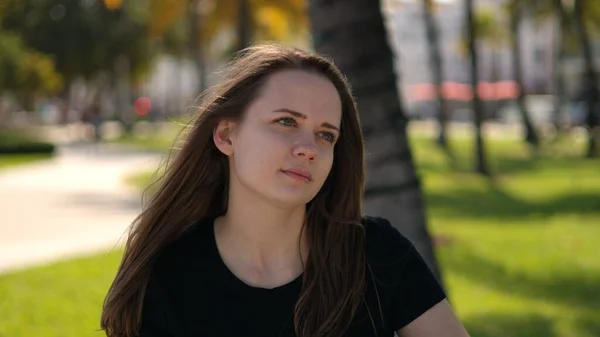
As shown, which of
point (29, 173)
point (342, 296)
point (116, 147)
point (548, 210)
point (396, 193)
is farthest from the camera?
point (116, 147)

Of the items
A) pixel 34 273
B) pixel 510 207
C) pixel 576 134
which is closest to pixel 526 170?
pixel 510 207

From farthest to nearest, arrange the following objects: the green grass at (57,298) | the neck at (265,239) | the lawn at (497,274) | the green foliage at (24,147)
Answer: the green foliage at (24,147) < the lawn at (497,274) < the green grass at (57,298) < the neck at (265,239)

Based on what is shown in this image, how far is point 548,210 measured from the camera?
598 inches

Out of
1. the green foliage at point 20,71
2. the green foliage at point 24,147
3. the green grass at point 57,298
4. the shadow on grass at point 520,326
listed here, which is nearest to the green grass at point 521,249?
the shadow on grass at point 520,326

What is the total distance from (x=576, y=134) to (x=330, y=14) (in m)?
38.2

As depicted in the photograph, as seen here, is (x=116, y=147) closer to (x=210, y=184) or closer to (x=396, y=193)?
(x=396, y=193)

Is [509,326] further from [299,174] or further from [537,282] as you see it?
[299,174]

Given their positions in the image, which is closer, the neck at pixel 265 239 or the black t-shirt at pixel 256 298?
the black t-shirt at pixel 256 298

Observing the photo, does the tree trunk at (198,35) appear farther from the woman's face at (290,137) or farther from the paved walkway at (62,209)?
the woman's face at (290,137)

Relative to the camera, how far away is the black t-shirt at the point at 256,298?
2.31 meters

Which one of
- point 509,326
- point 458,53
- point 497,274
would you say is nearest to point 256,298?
point 509,326

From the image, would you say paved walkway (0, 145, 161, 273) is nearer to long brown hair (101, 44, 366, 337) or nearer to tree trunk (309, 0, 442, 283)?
tree trunk (309, 0, 442, 283)

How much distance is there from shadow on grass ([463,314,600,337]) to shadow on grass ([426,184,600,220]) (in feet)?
21.7

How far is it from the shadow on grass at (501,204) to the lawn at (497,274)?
2 cm
